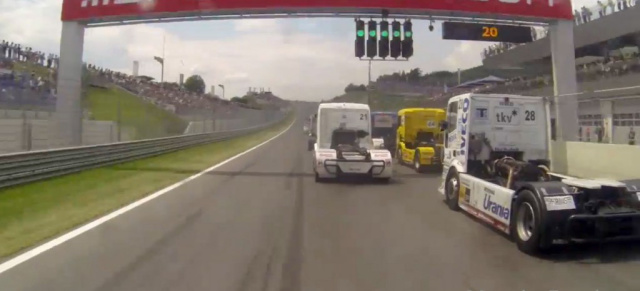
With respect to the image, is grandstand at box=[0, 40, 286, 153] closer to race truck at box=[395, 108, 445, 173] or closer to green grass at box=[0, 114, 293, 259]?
green grass at box=[0, 114, 293, 259]

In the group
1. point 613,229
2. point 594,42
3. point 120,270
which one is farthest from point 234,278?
point 594,42

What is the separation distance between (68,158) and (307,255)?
1224 cm

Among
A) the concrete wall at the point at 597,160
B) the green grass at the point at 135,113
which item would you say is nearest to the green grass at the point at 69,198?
the green grass at the point at 135,113

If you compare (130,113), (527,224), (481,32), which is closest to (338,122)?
(481,32)

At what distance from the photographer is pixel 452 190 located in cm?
1235

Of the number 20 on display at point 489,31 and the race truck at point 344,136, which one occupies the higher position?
the number 20 on display at point 489,31

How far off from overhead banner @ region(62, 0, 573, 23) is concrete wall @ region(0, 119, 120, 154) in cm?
481

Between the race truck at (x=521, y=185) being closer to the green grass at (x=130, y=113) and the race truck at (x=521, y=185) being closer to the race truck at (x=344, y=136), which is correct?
the race truck at (x=344, y=136)

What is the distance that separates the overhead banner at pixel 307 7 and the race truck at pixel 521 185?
8.99 meters

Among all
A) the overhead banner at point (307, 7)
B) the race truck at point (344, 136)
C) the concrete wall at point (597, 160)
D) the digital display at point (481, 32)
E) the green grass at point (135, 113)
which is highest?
the overhead banner at point (307, 7)

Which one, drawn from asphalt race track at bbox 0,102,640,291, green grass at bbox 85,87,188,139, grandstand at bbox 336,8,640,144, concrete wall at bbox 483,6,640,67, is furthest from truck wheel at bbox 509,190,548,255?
concrete wall at bbox 483,6,640,67

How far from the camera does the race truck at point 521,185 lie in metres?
7.76

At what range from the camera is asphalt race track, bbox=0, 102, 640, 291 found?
21.1 ft

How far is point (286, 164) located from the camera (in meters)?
25.1
